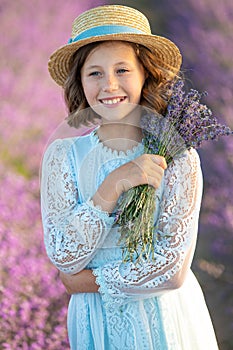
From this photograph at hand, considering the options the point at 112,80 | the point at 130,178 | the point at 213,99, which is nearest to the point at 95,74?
the point at 112,80

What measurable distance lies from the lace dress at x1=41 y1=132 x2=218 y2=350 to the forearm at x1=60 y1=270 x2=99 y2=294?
2 cm

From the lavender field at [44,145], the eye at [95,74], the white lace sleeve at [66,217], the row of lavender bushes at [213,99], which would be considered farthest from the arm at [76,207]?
the row of lavender bushes at [213,99]

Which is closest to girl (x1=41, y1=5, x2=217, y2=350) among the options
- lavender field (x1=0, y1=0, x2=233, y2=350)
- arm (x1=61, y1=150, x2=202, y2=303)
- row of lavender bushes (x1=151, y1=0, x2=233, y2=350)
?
arm (x1=61, y1=150, x2=202, y2=303)

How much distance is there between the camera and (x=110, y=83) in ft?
5.91

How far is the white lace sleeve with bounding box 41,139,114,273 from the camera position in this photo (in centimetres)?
177

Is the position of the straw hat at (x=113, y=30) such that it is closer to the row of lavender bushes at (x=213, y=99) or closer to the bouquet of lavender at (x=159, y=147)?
the bouquet of lavender at (x=159, y=147)

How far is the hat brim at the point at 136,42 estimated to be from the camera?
1839 millimetres

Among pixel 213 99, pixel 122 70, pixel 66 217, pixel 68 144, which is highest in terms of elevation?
pixel 213 99

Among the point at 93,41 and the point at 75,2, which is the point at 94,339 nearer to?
the point at 93,41

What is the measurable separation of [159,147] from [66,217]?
12.9 inches

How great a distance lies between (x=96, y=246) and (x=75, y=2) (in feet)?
5.28

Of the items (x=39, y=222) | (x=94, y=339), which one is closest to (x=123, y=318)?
(x=94, y=339)

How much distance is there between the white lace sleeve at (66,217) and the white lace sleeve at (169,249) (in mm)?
85

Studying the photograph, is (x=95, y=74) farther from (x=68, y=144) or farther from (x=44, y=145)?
(x=44, y=145)
